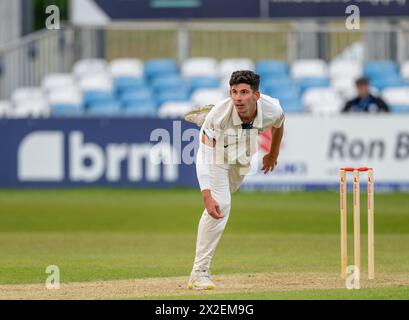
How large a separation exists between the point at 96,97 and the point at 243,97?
15.9 m

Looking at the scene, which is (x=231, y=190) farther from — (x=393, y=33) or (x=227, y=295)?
(x=393, y=33)

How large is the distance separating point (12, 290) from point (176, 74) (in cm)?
1749

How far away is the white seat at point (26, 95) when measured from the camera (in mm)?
26578

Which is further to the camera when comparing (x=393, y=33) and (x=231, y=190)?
(x=393, y=33)

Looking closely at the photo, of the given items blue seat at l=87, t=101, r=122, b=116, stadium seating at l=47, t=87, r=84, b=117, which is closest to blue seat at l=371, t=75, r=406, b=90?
blue seat at l=87, t=101, r=122, b=116

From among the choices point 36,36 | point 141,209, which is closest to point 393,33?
point 36,36

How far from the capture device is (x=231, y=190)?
1160 cm

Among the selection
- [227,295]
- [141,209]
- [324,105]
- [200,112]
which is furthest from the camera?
[324,105]

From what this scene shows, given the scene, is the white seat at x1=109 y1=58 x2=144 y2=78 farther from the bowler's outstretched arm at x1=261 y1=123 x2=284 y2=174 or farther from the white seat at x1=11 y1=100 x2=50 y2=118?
the bowler's outstretched arm at x1=261 y1=123 x2=284 y2=174

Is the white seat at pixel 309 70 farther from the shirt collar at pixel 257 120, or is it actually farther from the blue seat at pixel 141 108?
the shirt collar at pixel 257 120

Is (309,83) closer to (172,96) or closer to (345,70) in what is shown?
(345,70)

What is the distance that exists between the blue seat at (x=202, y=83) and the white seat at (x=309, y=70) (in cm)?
183

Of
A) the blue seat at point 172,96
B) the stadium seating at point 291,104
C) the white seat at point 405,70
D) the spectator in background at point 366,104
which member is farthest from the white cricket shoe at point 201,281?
the white seat at point 405,70

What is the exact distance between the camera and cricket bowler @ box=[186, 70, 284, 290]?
1096 cm
